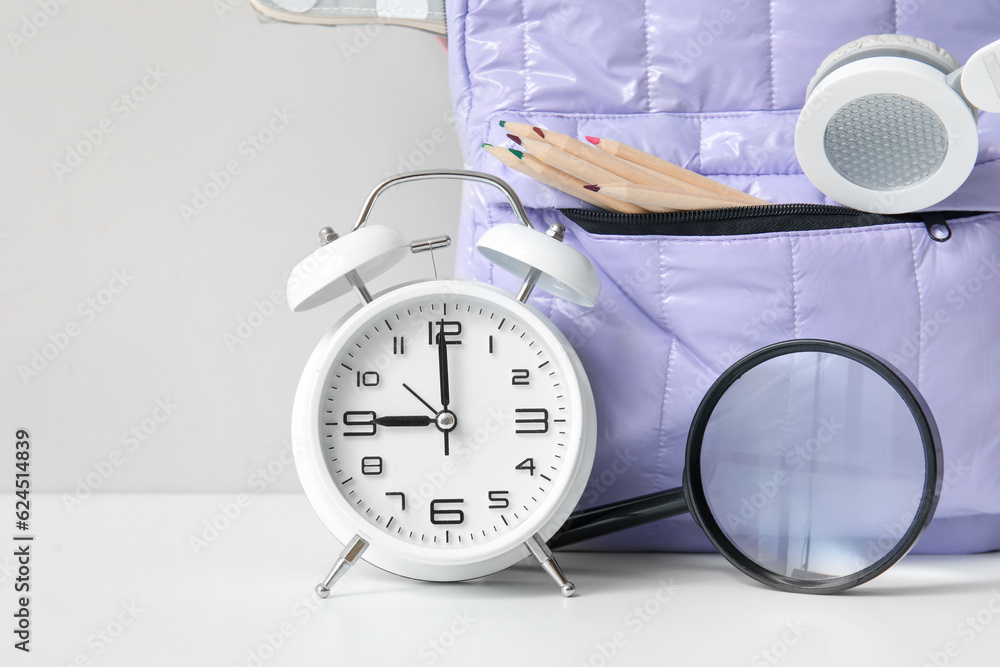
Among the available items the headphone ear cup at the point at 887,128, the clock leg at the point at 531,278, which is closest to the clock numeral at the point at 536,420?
the clock leg at the point at 531,278

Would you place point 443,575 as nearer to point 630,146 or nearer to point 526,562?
point 526,562

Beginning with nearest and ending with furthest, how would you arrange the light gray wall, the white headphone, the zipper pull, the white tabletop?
the white tabletop, the white headphone, the zipper pull, the light gray wall

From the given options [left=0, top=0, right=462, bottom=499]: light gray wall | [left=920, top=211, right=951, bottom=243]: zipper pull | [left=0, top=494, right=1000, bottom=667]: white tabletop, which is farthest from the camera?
[left=0, top=0, right=462, bottom=499]: light gray wall

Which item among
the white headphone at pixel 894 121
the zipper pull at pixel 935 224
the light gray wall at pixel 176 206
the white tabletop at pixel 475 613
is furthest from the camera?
the light gray wall at pixel 176 206

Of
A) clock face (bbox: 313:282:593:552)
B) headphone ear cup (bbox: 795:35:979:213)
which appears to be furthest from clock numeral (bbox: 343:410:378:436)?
headphone ear cup (bbox: 795:35:979:213)

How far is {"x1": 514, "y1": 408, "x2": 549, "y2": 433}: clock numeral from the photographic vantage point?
29.2 inches

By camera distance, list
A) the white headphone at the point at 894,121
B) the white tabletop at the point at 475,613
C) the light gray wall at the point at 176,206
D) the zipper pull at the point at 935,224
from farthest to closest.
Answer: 1. the light gray wall at the point at 176,206
2. the zipper pull at the point at 935,224
3. the white headphone at the point at 894,121
4. the white tabletop at the point at 475,613

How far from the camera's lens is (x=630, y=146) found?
2.70 feet

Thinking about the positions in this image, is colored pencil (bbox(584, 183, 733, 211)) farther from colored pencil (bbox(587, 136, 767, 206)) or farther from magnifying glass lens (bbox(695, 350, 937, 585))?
magnifying glass lens (bbox(695, 350, 937, 585))

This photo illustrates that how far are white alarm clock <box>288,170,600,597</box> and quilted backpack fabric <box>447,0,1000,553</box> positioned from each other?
0.10m

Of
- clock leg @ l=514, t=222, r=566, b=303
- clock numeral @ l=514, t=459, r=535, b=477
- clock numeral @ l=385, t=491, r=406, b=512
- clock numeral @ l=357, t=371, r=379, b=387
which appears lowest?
clock numeral @ l=385, t=491, r=406, b=512

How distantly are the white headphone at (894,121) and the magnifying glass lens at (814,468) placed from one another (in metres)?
0.18

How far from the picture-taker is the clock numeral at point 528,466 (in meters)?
0.74

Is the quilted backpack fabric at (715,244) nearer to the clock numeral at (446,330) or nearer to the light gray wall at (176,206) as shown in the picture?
the clock numeral at (446,330)
